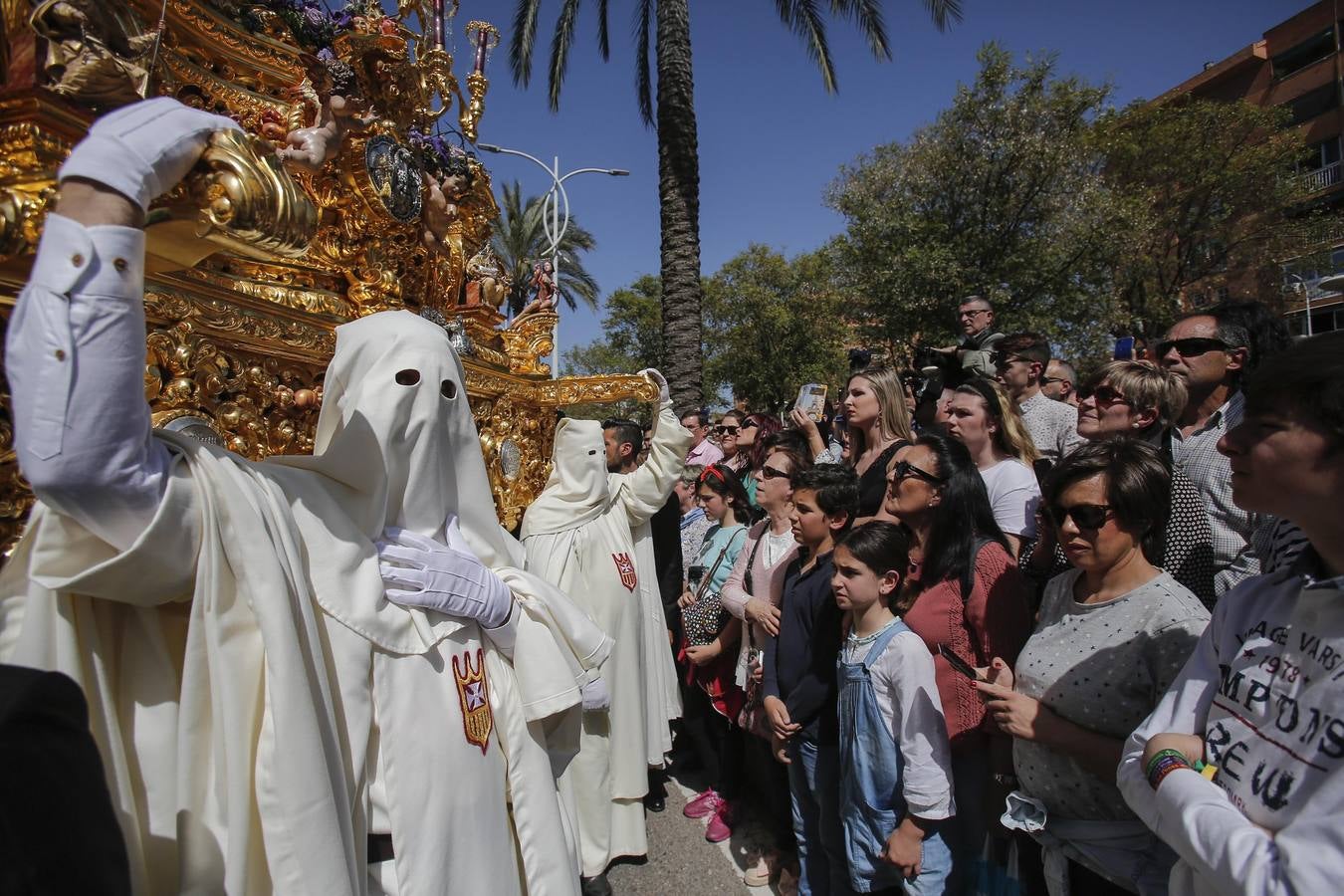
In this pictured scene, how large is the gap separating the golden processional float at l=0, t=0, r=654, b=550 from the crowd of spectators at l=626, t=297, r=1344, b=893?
1.81 m

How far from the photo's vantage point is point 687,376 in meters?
8.78

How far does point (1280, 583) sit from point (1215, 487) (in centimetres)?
142

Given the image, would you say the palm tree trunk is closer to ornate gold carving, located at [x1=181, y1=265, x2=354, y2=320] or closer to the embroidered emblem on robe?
the embroidered emblem on robe

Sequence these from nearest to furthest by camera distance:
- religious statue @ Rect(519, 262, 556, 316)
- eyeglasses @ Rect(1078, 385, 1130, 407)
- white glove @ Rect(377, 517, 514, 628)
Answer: white glove @ Rect(377, 517, 514, 628) → eyeglasses @ Rect(1078, 385, 1130, 407) → religious statue @ Rect(519, 262, 556, 316)

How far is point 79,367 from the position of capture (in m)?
1.03

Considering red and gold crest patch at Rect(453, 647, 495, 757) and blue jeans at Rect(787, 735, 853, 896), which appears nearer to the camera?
red and gold crest patch at Rect(453, 647, 495, 757)

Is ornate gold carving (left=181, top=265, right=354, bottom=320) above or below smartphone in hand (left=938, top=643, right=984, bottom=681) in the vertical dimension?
above

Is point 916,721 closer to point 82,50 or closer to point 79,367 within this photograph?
point 79,367

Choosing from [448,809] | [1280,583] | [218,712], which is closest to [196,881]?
[218,712]

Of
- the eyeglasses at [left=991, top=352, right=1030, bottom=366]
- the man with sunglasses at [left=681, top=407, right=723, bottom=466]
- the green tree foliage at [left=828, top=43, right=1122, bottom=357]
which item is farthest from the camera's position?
the green tree foliage at [left=828, top=43, right=1122, bottom=357]

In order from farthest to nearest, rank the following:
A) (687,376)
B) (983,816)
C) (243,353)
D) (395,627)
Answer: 1. (687,376)
2. (243,353)
3. (983,816)
4. (395,627)

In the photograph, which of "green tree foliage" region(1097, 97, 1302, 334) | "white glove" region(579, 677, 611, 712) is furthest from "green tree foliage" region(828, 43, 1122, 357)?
"white glove" region(579, 677, 611, 712)

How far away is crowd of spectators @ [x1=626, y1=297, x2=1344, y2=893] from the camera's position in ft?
4.41

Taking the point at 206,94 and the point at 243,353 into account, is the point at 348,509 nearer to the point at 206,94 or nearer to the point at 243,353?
the point at 243,353
